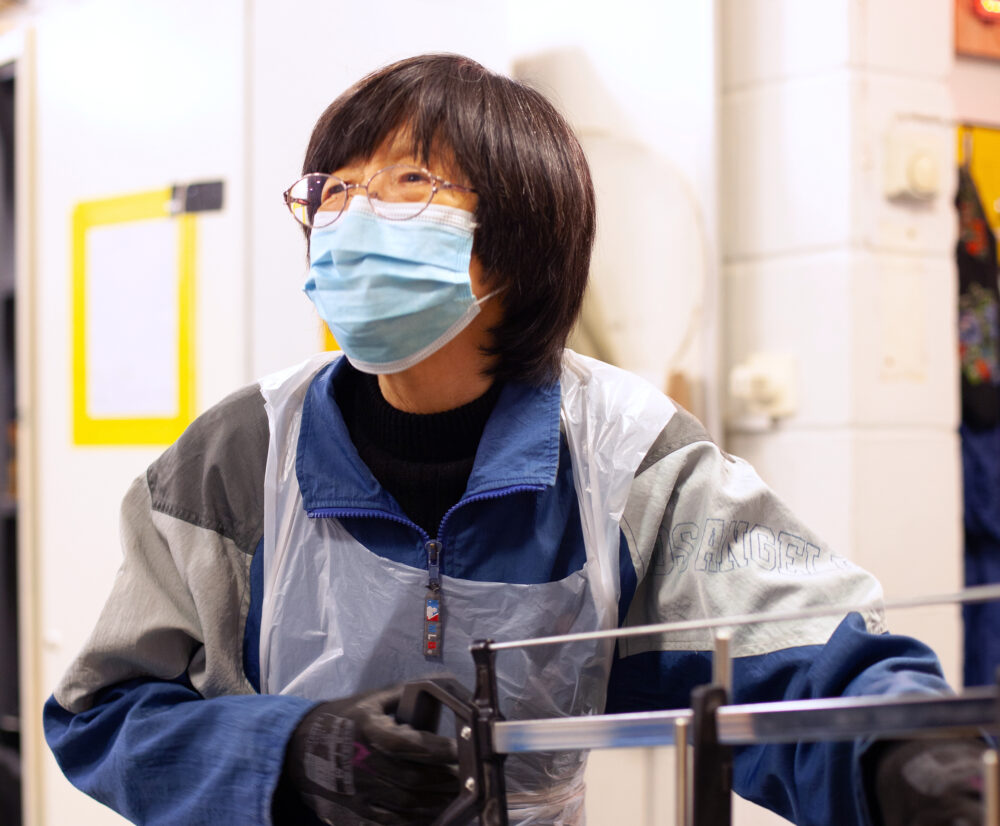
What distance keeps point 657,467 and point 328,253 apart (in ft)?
1.22

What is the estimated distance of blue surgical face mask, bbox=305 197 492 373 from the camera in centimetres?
104

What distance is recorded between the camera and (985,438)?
7.02ft

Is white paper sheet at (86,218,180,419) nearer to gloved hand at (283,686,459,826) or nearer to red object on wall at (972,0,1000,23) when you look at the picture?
gloved hand at (283,686,459,826)

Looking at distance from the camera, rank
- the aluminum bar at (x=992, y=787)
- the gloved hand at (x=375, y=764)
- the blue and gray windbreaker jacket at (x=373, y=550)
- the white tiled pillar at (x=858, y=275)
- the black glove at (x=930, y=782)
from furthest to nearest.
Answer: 1. the white tiled pillar at (x=858, y=275)
2. the blue and gray windbreaker jacket at (x=373, y=550)
3. the gloved hand at (x=375, y=764)
4. the black glove at (x=930, y=782)
5. the aluminum bar at (x=992, y=787)

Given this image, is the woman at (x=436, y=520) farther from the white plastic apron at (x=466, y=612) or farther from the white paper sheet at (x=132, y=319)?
the white paper sheet at (x=132, y=319)

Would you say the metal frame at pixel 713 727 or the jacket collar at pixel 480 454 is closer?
the metal frame at pixel 713 727

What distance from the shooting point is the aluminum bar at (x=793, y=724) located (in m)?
0.62

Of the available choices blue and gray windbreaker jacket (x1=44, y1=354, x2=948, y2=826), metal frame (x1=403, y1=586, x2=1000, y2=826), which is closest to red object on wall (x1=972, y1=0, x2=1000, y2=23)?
blue and gray windbreaker jacket (x1=44, y1=354, x2=948, y2=826)

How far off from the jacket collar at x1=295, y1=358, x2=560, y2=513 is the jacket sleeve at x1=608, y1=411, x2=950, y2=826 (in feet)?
0.33

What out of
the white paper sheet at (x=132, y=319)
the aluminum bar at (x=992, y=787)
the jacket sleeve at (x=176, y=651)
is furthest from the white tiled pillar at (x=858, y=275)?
the aluminum bar at (x=992, y=787)

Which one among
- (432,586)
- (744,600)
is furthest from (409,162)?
(744,600)

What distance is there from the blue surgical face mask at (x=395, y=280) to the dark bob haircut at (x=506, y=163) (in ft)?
0.13

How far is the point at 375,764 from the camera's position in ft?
2.82

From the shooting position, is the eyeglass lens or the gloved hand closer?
the gloved hand
